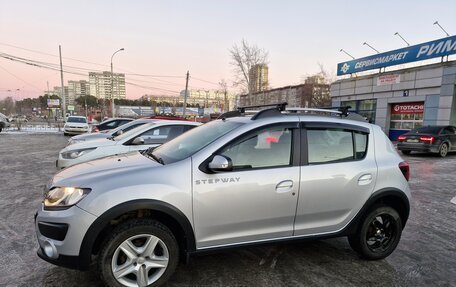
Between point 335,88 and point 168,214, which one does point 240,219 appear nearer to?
point 168,214

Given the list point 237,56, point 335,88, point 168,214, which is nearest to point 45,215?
point 168,214

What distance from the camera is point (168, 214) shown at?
2660 mm

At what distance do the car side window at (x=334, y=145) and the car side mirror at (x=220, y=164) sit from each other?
96cm

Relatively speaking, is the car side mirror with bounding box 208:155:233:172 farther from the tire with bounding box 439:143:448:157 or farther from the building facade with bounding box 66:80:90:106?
the building facade with bounding box 66:80:90:106

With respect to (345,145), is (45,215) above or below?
below

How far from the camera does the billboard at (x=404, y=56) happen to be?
59.9 ft

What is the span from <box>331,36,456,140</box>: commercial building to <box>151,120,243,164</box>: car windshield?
19.7m

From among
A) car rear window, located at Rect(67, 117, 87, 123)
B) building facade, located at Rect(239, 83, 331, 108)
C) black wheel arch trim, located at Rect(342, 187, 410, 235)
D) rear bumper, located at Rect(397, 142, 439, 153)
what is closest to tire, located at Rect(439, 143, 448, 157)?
rear bumper, located at Rect(397, 142, 439, 153)

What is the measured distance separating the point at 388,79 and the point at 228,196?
22926 mm

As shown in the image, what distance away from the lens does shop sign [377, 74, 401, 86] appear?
21312 millimetres

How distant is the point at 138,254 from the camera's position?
268 cm

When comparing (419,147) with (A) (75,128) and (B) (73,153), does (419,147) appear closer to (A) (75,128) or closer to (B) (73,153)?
(B) (73,153)

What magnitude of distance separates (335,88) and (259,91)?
36407 mm

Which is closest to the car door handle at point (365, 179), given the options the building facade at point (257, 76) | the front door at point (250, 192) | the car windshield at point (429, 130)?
the front door at point (250, 192)
